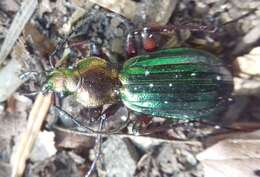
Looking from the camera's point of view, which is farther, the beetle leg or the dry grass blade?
the dry grass blade

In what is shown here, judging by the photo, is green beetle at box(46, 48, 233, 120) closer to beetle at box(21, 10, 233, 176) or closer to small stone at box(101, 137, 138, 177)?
beetle at box(21, 10, 233, 176)

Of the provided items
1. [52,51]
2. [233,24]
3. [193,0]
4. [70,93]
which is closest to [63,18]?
[52,51]

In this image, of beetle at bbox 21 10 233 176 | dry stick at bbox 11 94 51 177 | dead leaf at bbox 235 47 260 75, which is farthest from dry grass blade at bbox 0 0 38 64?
dead leaf at bbox 235 47 260 75

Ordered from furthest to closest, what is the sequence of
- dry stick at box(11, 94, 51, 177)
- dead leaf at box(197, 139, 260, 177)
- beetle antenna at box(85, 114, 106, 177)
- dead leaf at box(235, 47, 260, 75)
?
dry stick at box(11, 94, 51, 177) → dead leaf at box(235, 47, 260, 75) → beetle antenna at box(85, 114, 106, 177) → dead leaf at box(197, 139, 260, 177)

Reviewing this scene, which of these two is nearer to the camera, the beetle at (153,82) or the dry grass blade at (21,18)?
the beetle at (153,82)

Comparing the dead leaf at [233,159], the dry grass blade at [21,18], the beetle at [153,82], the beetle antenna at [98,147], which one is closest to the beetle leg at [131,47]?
the beetle at [153,82]

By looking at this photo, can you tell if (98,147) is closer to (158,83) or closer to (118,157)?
(118,157)

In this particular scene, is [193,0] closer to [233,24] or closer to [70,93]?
[233,24]

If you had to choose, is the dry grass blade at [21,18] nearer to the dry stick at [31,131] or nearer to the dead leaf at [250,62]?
the dry stick at [31,131]
